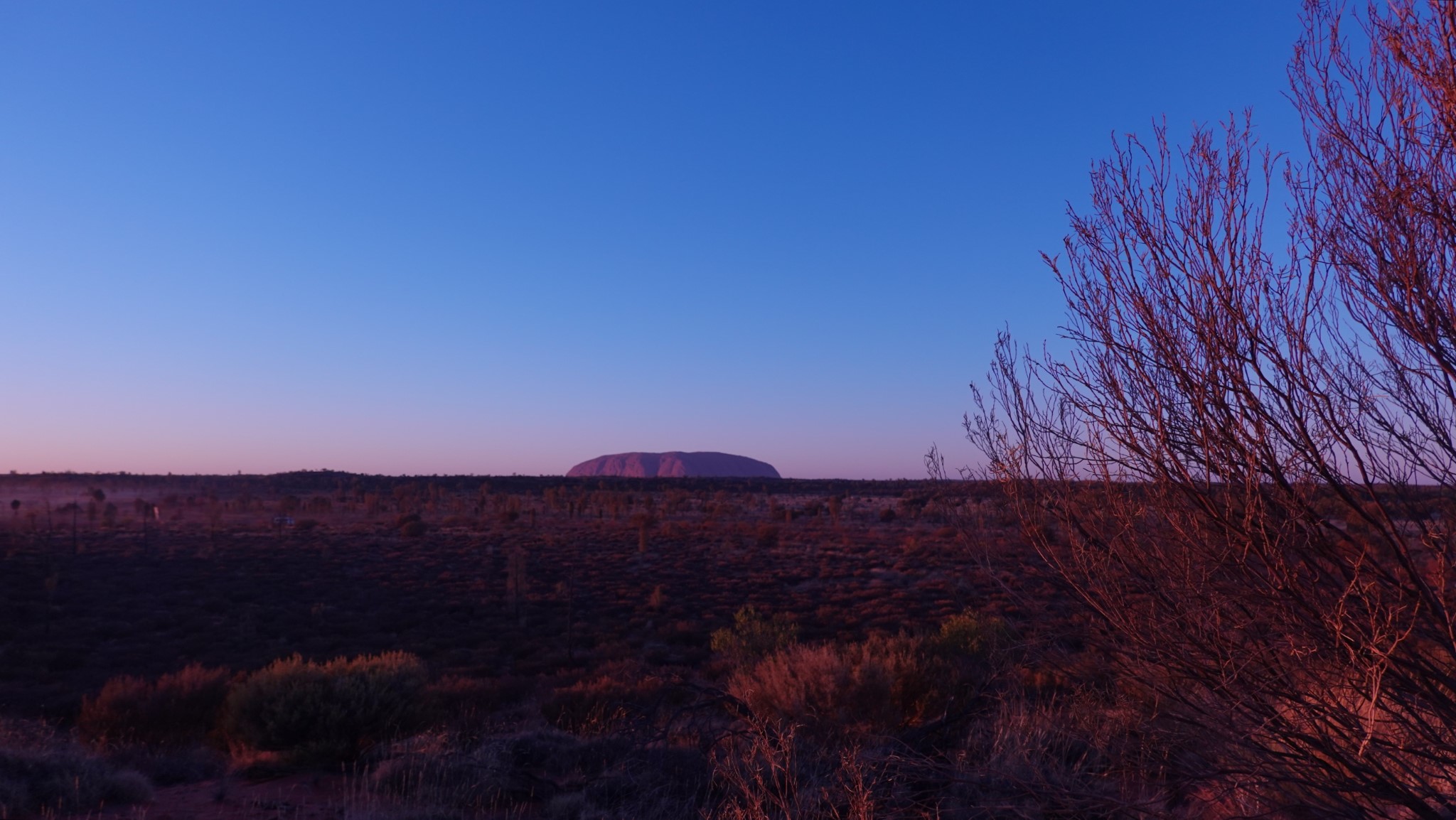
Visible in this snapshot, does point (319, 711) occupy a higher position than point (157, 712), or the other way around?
point (319, 711)

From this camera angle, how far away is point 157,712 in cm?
1109

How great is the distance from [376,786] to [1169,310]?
7.03 meters

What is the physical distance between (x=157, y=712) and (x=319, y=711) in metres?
3.48

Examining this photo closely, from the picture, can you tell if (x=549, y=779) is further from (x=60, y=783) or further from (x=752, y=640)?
(x=752, y=640)

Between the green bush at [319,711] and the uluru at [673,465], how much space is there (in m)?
142

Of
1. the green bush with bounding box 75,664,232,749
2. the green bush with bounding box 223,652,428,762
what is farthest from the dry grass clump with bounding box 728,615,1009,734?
the green bush with bounding box 75,664,232,749

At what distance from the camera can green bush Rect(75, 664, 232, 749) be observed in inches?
416

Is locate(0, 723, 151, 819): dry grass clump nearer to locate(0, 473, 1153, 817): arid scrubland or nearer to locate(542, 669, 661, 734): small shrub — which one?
locate(0, 473, 1153, 817): arid scrubland

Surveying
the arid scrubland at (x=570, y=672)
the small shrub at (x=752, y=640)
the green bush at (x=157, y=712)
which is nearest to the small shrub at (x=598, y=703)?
the arid scrubland at (x=570, y=672)

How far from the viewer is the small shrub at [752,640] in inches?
569

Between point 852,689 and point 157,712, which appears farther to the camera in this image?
point 157,712

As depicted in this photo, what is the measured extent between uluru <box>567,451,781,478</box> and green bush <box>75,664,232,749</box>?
140177mm

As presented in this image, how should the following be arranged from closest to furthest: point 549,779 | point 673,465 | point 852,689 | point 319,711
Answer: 1. point 549,779
2. point 319,711
3. point 852,689
4. point 673,465

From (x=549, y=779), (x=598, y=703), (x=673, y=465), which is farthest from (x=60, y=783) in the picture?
(x=673, y=465)
